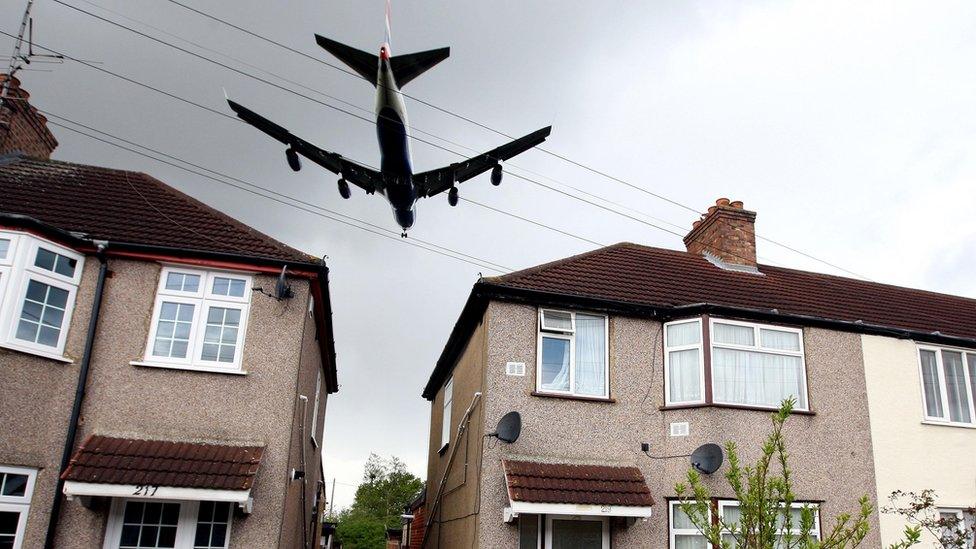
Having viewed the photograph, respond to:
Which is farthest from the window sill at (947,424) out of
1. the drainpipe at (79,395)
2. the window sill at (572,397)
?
the drainpipe at (79,395)

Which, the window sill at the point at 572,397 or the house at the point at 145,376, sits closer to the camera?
the house at the point at 145,376

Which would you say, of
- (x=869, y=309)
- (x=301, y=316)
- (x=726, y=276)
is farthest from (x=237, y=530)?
(x=869, y=309)

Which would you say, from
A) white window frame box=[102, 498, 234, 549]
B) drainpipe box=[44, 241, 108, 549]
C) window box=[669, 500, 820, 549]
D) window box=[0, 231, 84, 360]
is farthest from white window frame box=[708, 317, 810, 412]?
window box=[0, 231, 84, 360]

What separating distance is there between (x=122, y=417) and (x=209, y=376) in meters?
1.17

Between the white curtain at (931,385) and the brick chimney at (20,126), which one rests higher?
the brick chimney at (20,126)

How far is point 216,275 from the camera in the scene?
415 inches

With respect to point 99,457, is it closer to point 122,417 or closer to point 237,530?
point 122,417

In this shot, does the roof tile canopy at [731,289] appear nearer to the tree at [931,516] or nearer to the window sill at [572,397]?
the window sill at [572,397]

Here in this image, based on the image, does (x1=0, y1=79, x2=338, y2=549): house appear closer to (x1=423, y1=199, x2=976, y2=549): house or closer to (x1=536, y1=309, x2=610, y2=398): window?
(x1=423, y1=199, x2=976, y2=549): house

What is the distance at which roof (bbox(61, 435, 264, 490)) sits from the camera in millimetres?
8852

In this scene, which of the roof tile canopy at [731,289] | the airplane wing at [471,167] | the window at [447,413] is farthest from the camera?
the window at [447,413]

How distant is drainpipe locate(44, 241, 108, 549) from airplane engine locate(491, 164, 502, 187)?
7.24 metres

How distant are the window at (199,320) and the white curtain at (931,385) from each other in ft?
36.8

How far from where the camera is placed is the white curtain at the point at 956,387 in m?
12.7
